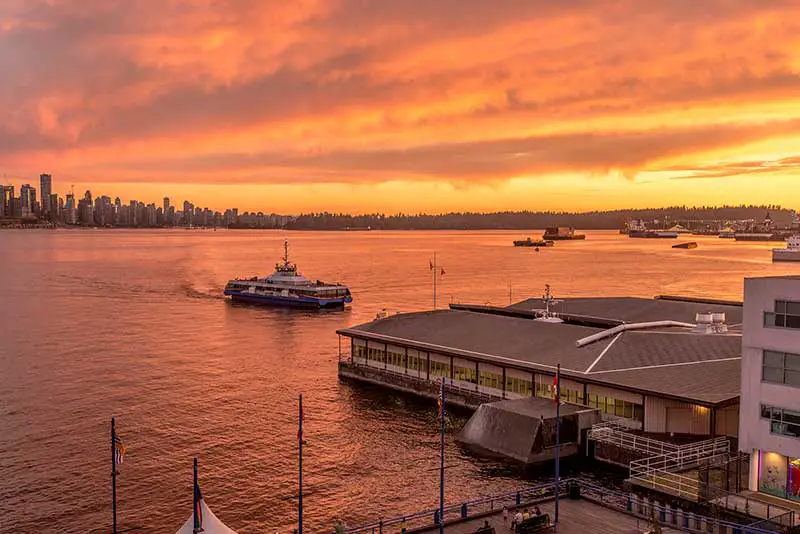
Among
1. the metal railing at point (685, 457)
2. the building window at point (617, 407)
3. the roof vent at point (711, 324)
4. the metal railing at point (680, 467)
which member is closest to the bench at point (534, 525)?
the metal railing at point (680, 467)

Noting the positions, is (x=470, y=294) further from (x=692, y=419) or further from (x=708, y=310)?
(x=692, y=419)

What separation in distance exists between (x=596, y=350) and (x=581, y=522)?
26.9 meters

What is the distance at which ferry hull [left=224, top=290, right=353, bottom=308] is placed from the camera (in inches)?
5404

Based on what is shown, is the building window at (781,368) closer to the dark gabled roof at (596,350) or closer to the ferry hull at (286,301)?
the dark gabled roof at (596,350)

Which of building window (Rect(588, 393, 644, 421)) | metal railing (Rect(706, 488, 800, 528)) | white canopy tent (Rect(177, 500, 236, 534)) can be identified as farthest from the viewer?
building window (Rect(588, 393, 644, 421))

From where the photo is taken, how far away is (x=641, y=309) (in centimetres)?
8312

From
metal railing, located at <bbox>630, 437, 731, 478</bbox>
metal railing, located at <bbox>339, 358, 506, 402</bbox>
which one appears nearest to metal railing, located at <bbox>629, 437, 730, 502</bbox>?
metal railing, located at <bbox>630, 437, 731, 478</bbox>

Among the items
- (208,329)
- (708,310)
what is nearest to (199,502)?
(708,310)

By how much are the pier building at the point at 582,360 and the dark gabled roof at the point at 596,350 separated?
0.24 feet

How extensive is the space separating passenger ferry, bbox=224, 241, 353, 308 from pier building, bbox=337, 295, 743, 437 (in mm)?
58856

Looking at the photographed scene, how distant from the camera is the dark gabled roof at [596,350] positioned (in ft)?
162

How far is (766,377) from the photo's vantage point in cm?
3603

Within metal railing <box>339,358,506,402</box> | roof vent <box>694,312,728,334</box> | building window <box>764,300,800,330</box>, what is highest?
building window <box>764,300,800,330</box>

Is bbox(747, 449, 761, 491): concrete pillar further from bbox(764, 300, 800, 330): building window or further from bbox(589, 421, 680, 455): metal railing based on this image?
bbox(589, 421, 680, 455): metal railing
